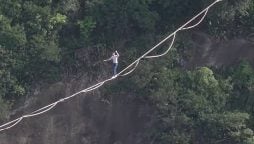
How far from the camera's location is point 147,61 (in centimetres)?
3509

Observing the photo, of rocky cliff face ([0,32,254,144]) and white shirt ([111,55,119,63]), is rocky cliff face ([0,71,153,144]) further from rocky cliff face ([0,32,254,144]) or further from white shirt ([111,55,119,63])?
white shirt ([111,55,119,63])

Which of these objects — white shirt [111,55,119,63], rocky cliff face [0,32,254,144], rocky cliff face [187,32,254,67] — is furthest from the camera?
rocky cliff face [187,32,254,67]

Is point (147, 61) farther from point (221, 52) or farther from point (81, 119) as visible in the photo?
point (81, 119)

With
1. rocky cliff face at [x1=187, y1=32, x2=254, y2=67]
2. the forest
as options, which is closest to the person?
the forest

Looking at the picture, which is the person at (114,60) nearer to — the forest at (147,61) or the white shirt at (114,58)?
the white shirt at (114,58)

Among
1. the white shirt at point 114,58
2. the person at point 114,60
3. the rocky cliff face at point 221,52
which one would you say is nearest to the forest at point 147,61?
the rocky cliff face at point 221,52

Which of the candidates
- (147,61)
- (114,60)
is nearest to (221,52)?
(147,61)

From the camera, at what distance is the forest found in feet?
113

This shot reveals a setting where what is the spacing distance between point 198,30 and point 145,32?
2189mm

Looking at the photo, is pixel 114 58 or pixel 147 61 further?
pixel 147 61

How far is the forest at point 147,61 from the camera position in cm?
3434

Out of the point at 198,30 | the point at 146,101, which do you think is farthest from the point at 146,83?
the point at 198,30

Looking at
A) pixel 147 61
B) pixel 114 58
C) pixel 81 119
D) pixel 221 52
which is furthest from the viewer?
pixel 221 52

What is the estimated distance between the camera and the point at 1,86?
116 feet
